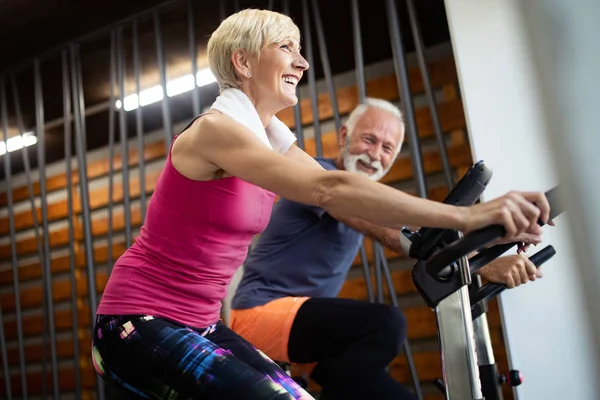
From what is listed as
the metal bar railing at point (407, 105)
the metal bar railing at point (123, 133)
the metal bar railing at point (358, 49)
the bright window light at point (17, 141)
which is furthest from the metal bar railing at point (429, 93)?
the bright window light at point (17, 141)

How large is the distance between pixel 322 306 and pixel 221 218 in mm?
577

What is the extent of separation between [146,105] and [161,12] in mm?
772

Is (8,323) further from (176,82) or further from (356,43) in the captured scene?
(356,43)

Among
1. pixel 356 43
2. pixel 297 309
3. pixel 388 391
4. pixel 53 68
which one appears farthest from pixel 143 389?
pixel 53 68

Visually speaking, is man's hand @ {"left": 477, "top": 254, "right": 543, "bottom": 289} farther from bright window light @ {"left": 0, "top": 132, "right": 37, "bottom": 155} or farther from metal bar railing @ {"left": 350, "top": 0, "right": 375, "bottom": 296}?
bright window light @ {"left": 0, "top": 132, "right": 37, "bottom": 155}

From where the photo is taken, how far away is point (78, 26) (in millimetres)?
3531

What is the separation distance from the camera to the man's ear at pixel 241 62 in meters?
1.44

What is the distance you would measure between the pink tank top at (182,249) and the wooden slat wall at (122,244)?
1.93 metres

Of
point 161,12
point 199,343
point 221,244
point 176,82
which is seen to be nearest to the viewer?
point 199,343

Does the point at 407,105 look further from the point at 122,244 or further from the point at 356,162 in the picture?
the point at 122,244

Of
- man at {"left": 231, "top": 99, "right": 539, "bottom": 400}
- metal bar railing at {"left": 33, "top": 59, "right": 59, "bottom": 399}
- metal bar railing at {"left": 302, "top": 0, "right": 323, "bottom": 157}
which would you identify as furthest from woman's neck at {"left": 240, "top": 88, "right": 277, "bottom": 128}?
metal bar railing at {"left": 33, "top": 59, "right": 59, "bottom": 399}

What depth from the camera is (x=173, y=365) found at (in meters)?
1.13

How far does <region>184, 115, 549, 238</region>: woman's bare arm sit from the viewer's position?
93 cm

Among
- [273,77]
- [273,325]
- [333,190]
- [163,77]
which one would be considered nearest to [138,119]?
[163,77]
